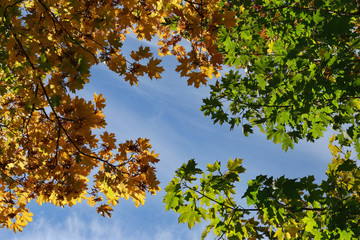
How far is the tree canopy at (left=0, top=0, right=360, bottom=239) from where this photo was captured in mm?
3594

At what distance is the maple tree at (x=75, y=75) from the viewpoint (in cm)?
405

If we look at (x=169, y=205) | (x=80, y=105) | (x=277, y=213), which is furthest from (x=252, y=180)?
(x=80, y=105)

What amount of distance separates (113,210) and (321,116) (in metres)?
4.65

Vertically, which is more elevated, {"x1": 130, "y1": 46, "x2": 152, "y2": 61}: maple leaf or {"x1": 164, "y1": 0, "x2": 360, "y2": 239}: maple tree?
{"x1": 130, "y1": 46, "x2": 152, "y2": 61}: maple leaf

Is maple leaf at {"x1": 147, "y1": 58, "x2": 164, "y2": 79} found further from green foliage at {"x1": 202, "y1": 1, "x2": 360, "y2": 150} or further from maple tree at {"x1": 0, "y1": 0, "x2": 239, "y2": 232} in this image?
green foliage at {"x1": 202, "y1": 1, "x2": 360, "y2": 150}

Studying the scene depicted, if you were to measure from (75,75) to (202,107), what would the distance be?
9.08 ft

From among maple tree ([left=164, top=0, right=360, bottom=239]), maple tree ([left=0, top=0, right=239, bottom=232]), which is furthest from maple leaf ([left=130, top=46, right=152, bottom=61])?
maple tree ([left=164, top=0, right=360, bottom=239])

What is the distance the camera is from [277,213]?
314 centimetres

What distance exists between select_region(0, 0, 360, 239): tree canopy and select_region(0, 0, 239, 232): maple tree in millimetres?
20

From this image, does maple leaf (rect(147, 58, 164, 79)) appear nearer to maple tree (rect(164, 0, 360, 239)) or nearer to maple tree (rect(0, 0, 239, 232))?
maple tree (rect(0, 0, 239, 232))

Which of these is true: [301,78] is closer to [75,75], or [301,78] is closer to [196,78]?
[196,78]

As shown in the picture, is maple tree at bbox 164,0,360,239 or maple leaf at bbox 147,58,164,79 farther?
maple leaf at bbox 147,58,164,79

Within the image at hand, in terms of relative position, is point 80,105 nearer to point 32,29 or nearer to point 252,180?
point 32,29

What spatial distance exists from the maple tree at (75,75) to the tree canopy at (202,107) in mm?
20
